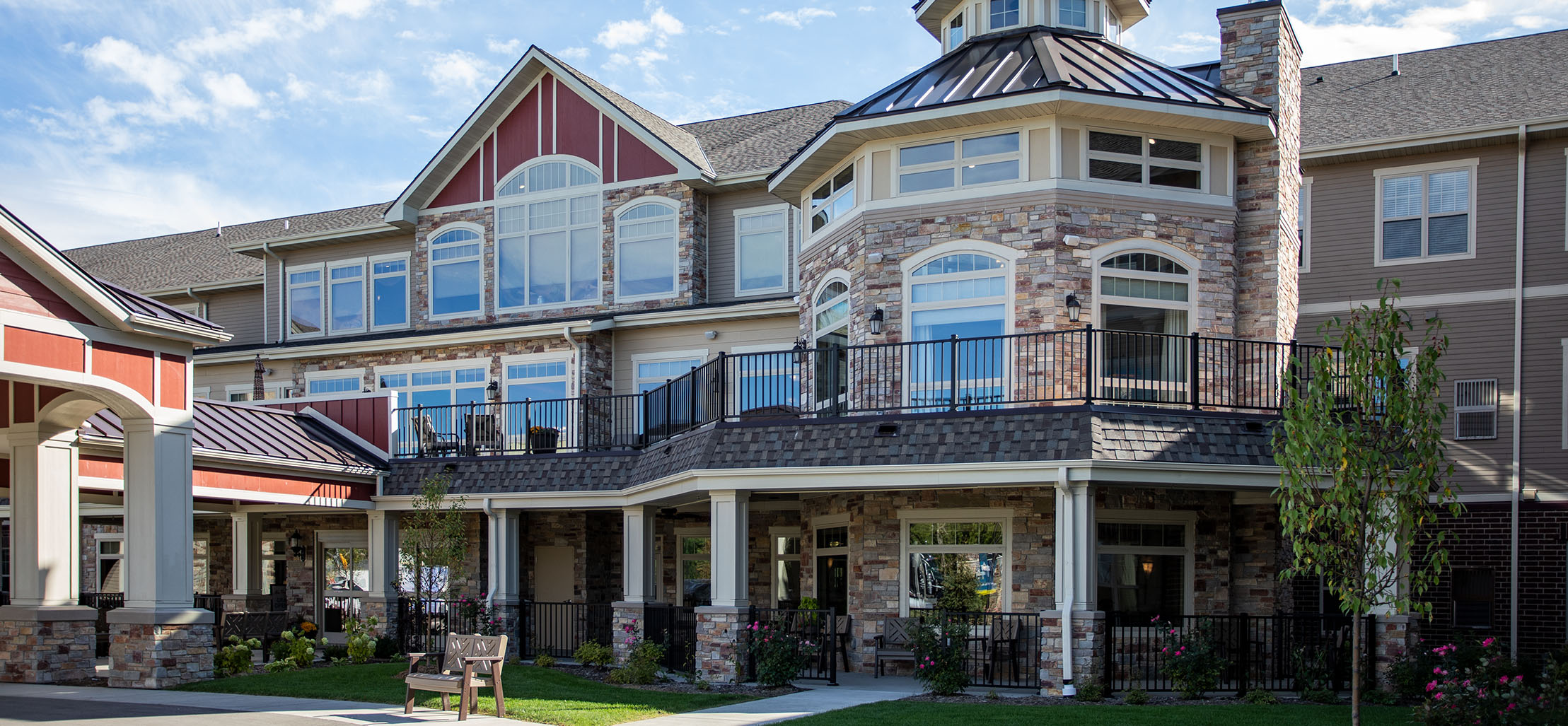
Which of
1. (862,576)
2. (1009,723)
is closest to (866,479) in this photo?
(862,576)

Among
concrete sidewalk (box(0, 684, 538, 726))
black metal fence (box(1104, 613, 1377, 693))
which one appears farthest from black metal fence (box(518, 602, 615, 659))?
black metal fence (box(1104, 613, 1377, 693))

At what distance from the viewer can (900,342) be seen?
1545 centimetres

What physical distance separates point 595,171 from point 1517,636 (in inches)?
653

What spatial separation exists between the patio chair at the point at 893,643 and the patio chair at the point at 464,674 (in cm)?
493

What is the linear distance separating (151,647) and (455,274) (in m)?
11.0

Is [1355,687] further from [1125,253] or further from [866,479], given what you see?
[1125,253]

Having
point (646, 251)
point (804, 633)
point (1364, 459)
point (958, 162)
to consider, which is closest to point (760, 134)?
point (646, 251)

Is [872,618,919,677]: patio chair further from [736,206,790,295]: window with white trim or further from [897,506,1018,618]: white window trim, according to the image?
[736,206,790,295]: window with white trim

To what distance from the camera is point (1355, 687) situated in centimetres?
1038

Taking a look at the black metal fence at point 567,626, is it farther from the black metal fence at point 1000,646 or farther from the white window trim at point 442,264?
the black metal fence at point 1000,646

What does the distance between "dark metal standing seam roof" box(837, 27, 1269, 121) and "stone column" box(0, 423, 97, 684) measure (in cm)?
1070

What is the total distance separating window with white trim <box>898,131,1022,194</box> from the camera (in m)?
16.6

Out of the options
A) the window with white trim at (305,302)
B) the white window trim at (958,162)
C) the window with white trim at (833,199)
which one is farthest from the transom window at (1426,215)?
the window with white trim at (305,302)

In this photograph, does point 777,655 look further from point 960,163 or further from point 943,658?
point 960,163
